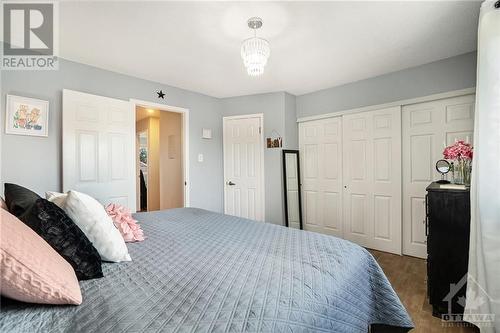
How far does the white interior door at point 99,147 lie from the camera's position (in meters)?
2.63

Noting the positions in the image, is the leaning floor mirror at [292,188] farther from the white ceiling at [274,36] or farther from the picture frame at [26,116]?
the picture frame at [26,116]

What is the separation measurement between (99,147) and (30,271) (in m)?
2.47

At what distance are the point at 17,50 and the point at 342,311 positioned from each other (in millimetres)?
3458

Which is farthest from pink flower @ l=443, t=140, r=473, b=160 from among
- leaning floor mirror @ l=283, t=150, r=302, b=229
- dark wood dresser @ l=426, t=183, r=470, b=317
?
leaning floor mirror @ l=283, t=150, r=302, b=229

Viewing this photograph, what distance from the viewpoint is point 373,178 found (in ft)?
10.8

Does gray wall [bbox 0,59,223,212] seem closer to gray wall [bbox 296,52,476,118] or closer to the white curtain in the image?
gray wall [bbox 296,52,476,118]

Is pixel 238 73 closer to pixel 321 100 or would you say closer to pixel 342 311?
pixel 321 100

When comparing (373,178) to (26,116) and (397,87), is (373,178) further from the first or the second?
(26,116)

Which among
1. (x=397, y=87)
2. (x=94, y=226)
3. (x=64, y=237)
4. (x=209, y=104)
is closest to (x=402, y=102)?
(x=397, y=87)

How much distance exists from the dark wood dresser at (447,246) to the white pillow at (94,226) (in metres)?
2.13

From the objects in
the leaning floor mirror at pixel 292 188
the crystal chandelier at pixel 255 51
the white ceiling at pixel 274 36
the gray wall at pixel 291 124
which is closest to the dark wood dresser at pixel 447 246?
the white ceiling at pixel 274 36

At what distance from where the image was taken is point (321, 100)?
376 cm

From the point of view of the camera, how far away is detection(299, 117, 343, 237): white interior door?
3.64m

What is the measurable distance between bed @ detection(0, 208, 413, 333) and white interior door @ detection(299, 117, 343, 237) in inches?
91.7
